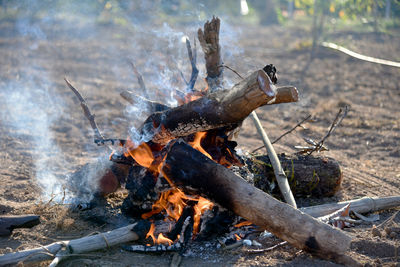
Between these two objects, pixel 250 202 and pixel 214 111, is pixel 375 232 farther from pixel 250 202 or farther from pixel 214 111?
pixel 214 111

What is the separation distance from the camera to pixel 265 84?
267 cm

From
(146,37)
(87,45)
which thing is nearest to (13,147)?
(87,45)

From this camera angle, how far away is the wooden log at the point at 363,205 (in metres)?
3.56

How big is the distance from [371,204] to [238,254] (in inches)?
56.3

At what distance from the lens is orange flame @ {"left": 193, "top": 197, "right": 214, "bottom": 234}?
129 inches

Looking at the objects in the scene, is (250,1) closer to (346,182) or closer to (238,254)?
(346,182)

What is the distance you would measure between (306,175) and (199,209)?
1.28m

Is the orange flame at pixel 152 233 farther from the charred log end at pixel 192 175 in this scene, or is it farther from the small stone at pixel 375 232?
the small stone at pixel 375 232

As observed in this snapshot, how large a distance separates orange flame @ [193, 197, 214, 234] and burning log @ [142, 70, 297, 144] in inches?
22.6

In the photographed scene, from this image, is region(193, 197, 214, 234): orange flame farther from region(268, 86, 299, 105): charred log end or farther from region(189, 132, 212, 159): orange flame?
region(268, 86, 299, 105): charred log end

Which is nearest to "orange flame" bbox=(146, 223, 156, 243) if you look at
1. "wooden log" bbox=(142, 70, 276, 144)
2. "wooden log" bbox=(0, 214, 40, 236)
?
"wooden log" bbox=(142, 70, 276, 144)

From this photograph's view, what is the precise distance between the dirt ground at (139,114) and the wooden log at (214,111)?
91cm

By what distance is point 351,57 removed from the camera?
12133mm

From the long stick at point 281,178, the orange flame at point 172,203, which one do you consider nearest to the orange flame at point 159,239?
the orange flame at point 172,203
